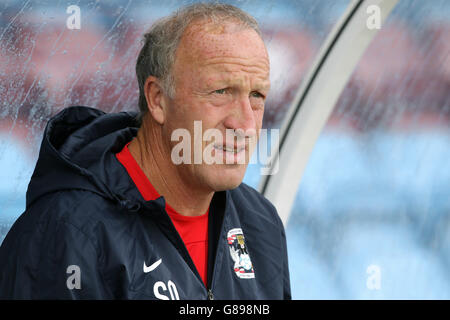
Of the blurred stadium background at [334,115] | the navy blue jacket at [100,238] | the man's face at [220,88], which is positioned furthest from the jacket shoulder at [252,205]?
the blurred stadium background at [334,115]

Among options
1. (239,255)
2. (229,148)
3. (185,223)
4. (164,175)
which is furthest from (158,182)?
(239,255)

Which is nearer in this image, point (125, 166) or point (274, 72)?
point (125, 166)

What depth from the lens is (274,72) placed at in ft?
11.7

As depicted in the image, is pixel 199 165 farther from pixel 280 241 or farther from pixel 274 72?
pixel 274 72

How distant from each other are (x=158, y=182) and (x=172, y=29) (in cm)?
45

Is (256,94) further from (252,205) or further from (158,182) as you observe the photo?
(252,205)

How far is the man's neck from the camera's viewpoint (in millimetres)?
1823

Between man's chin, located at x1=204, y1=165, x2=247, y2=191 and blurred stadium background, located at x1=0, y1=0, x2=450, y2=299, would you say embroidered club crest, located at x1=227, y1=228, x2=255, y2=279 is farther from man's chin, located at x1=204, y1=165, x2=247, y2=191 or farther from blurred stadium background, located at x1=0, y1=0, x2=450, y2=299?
blurred stadium background, located at x1=0, y1=0, x2=450, y2=299

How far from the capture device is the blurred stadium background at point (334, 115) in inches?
110

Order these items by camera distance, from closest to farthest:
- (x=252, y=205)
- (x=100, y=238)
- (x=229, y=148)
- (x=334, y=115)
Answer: (x=100, y=238) < (x=229, y=148) < (x=252, y=205) < (x=334, y=115)

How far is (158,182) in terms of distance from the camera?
1824 millimetres

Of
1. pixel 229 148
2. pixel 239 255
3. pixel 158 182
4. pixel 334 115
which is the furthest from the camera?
pixel 334 115
